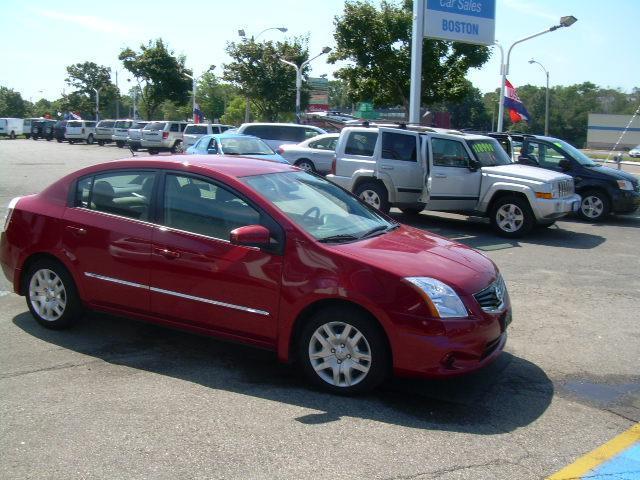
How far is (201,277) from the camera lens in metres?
4.99

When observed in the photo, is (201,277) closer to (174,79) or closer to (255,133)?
(255,133)

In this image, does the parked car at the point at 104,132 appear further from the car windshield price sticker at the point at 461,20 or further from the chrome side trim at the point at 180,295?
the chrome side trim at the point at 180,295

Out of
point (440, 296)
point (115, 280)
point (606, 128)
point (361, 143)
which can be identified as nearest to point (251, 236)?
point (440, 296)

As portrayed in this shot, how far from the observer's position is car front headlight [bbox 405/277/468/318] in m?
4.37

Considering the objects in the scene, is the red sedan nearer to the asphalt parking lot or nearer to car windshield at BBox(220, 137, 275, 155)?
the asphalt parking lot

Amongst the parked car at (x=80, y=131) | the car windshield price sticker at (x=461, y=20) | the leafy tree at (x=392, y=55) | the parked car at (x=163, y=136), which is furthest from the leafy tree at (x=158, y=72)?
the car windshield price sticker at (x=461, y=20)

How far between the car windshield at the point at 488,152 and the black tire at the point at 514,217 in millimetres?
876

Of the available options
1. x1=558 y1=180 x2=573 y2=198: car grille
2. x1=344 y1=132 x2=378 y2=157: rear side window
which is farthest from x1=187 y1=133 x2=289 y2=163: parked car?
x1=558 y1=180 x2=573 y2=198: car grille

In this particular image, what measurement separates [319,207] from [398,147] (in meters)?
7.69

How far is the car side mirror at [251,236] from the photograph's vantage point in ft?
15.2

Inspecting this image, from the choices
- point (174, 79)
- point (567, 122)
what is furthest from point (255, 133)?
point (567, 122)

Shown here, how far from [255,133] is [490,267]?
63.2ft

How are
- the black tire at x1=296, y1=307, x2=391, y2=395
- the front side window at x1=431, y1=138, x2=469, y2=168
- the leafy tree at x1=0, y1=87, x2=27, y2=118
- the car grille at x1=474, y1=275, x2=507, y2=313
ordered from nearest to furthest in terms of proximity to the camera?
the black tire at x1=296, y1=307, x2=391, y2=395
the car grille at x1=474, y1=275, x2=507, y2=313
the front side window at x1=431, y1=138, x2=469, y2=168
the leafy tree at x1=0, y1=87, x2=27, y2=118

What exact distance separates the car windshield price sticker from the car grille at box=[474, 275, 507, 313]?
1415cm
